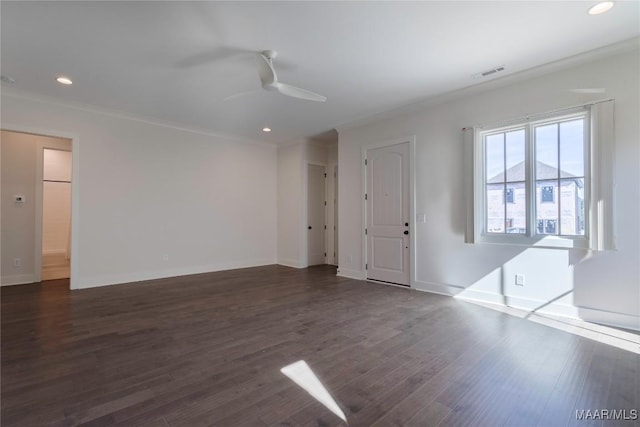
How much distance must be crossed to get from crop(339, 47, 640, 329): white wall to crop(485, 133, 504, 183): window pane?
0.92ft

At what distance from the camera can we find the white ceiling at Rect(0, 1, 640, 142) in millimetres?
2537

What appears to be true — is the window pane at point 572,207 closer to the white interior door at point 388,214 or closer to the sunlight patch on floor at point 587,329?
the sunlight patch on floor at point 587,329

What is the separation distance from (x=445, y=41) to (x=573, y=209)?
2418 mm

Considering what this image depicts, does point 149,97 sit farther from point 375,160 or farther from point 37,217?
point 375,160

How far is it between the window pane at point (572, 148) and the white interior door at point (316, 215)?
190 inches

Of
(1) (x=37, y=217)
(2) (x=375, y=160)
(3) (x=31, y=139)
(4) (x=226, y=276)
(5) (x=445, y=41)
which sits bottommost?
(4) (x=226, y=276)

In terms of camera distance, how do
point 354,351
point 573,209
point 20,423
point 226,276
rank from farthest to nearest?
point 226,276 → point 573,209 → point 354,351 → point 20,423

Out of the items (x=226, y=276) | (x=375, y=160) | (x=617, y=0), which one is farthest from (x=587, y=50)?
(x=226, y=276)

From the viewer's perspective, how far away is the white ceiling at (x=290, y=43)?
2.54 metres

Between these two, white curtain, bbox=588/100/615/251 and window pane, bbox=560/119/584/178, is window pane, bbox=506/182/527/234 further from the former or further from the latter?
white curtain, bbox=588/100/615/251

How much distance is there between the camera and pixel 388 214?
519cm

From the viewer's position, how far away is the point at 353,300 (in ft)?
13.6

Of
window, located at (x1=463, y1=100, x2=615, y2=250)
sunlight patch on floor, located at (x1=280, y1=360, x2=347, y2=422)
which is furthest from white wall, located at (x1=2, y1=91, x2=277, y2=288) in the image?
window, located at (x1=463, y1=100, x2=615, y2=250)

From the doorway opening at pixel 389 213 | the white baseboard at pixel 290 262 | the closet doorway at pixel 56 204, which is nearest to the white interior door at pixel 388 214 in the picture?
the doorway opening at pixel 389 213
